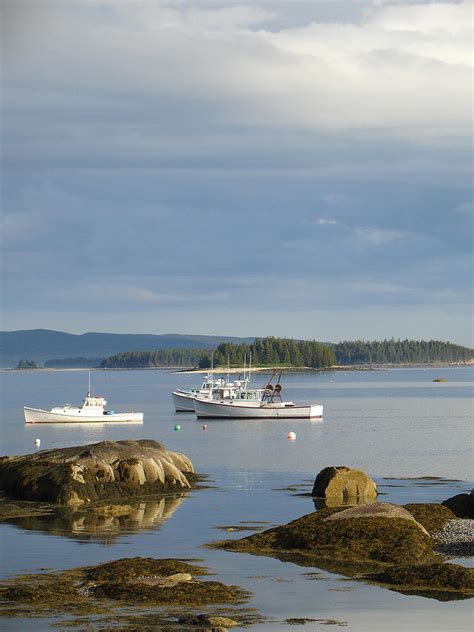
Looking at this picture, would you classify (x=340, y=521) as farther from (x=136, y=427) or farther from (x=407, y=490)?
(x=136, y=427)

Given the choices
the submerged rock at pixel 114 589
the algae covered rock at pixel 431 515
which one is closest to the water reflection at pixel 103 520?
the submerged rock at pixel 114 589

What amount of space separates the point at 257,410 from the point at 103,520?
78734 millimetres

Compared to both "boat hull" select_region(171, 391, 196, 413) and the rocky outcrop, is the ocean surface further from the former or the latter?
"boat hull" select_region(171, 391, 196, 413)

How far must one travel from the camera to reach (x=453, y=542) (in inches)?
1240

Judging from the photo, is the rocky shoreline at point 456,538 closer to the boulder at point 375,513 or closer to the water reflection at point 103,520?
the boulder at point 375,513

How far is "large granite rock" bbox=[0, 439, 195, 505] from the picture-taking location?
42.6 meters

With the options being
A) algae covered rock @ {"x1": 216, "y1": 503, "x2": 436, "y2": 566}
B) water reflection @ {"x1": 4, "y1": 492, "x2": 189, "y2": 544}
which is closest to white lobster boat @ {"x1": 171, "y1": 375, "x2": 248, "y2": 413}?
water reflection @ {"x1": 4, "y1": 492, "x2": 189, "y2": 544}

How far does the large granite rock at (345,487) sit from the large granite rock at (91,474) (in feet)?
22.1

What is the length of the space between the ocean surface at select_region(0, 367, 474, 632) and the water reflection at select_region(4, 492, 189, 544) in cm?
7

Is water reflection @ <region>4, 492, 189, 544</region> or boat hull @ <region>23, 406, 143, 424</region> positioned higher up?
boat hull @ <region>23, 406, 143, 424</region>

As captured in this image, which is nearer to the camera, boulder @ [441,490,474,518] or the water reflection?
the water reflection

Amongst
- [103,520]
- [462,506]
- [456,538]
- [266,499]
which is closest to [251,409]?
[266,499]

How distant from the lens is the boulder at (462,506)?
38.7 m

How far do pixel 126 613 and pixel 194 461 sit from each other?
45428mm
